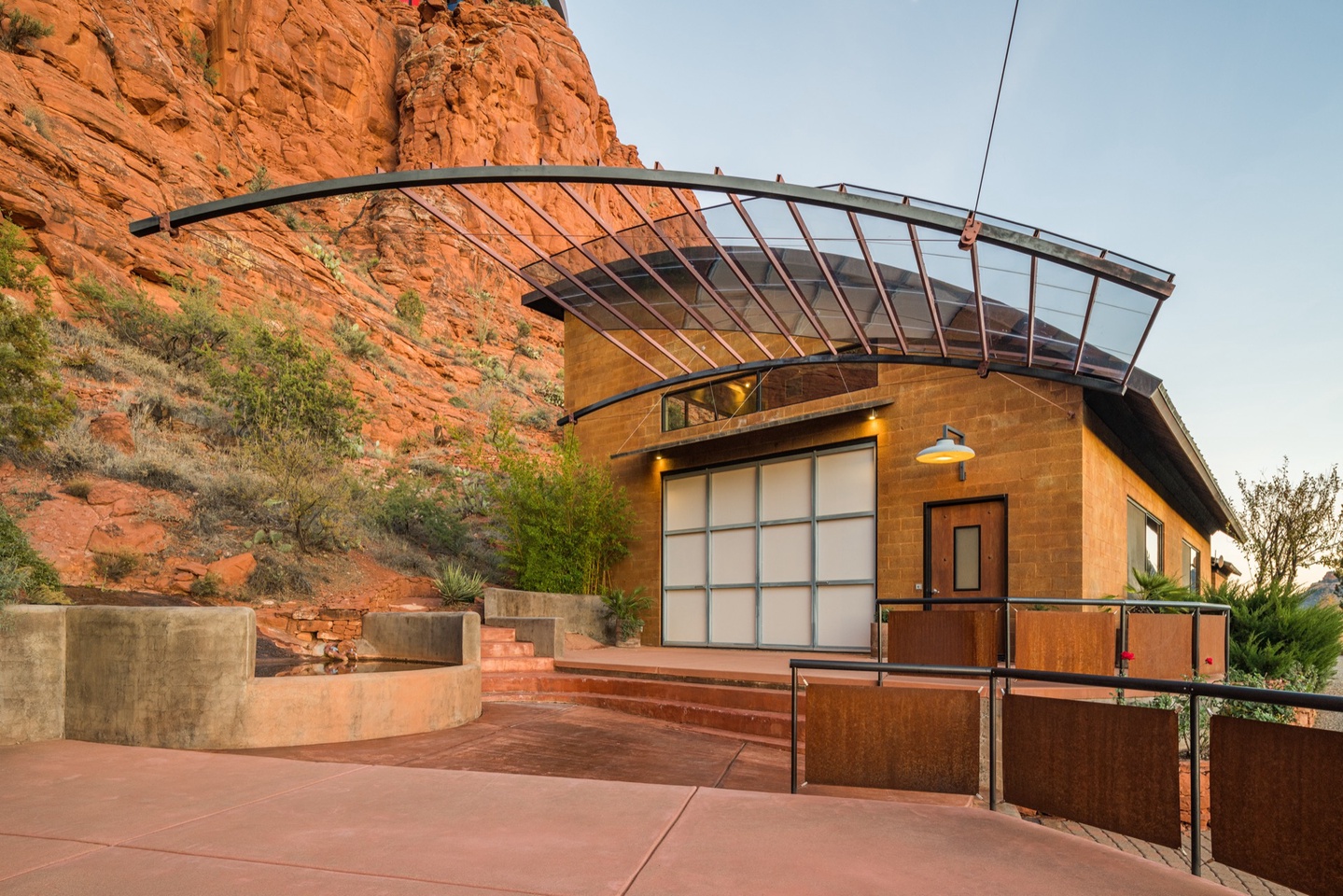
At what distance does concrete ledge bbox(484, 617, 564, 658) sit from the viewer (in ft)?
35.0

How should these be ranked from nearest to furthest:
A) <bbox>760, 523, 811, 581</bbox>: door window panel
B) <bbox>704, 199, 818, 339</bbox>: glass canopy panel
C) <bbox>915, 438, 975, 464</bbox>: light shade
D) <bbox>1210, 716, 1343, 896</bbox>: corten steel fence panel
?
1. <bbox>1210, 716, 1343, 896</bbox>: corten steel fence panel
2. <bbox>704, 199, 818, 339</bbox>: glass canopy panel
3. <bbox>915, 438, 975, 464</bbox>: light shade
4. <bbox>760, 523, 811, 581</bbox>: door window panel

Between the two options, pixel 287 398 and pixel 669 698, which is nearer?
pixel 669 698

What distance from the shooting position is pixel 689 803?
4.13 meters

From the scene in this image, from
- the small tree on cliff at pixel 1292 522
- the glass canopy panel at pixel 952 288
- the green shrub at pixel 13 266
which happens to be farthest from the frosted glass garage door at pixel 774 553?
the small tree on cliff at pixel 1292 522

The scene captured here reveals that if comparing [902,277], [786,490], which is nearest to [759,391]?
[786,490]

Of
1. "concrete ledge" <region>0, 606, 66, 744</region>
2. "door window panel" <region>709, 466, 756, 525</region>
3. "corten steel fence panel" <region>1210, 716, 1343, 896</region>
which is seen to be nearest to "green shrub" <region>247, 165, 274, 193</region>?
"door window panel" <region>709, 466, 756, 525</region>

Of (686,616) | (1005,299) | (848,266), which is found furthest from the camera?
(686,616)

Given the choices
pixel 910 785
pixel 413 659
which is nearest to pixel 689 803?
pixel 910 785

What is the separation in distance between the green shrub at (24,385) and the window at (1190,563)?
2080cm

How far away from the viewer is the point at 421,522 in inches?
728

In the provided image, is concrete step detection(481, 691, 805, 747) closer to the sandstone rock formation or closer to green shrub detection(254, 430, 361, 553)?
the sandstone rock formation

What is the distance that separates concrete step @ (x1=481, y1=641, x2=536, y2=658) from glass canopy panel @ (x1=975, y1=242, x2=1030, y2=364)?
23.2ft

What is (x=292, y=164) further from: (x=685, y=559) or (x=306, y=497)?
(x=685, y=559)

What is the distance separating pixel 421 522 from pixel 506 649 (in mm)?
8998
